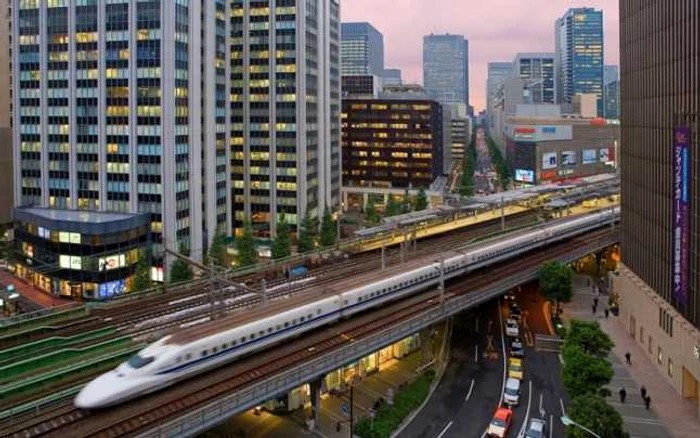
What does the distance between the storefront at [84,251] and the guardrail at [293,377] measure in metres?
47.6

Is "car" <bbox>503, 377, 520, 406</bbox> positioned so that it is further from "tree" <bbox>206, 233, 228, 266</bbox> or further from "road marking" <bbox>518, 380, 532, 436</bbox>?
"tree" <bbox>206, 233, 228, 266</bbox>

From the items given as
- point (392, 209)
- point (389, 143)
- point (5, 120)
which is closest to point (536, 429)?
point (392, 209)

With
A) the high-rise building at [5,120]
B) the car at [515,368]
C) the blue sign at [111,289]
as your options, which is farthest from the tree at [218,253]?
the high-rise building at [5,120]

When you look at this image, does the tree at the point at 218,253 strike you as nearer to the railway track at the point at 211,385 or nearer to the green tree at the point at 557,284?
the railway track at the point at 211,385

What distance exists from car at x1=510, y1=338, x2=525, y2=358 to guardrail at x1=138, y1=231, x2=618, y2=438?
5623 millimetres

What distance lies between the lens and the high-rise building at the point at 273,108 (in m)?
126

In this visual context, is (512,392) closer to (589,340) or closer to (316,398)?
(589,340)

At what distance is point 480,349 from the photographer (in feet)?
213

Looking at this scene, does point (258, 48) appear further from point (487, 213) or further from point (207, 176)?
point (487, 213)

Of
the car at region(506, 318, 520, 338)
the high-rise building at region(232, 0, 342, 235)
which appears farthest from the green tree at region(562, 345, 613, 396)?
the high-rise building at region(232, 0, 342, 235)

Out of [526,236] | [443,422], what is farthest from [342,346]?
[526,236]

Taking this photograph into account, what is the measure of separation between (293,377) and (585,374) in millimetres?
19942

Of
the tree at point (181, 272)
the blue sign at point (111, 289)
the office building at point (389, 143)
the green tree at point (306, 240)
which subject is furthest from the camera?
the office building at point (389, 143)

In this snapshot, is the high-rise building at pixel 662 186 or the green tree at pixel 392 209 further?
the green tree at pixel 392 209
